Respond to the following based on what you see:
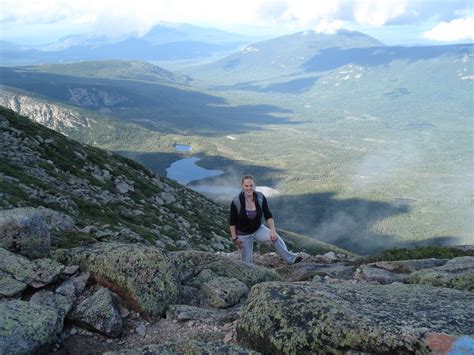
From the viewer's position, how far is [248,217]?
1625cm

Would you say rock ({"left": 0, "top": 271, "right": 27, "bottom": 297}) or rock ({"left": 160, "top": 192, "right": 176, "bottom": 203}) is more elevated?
rock ({"left": 0, "top": 271, "right": 27, "bottom": 297})

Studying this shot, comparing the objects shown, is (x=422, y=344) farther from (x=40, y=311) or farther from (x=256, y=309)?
(x=40, y=311)

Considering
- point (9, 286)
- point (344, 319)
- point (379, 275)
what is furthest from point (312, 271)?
point (9, 286)

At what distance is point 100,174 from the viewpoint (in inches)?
1762

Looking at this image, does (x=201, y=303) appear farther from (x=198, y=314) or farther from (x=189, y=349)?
(x=189, y=349)

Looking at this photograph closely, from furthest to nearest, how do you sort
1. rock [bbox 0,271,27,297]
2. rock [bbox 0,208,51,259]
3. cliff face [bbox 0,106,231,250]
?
cliff face [bbox 0,106,231,250] → rock [bbox 0,208,51,259] → rock [bbox 0,271,27,297]

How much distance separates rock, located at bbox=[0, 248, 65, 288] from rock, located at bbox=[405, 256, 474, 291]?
11.6 meters

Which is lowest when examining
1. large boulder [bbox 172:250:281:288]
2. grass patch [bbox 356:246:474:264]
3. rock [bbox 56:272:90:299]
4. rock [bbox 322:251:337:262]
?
rock [bbox 322:251:337:262]

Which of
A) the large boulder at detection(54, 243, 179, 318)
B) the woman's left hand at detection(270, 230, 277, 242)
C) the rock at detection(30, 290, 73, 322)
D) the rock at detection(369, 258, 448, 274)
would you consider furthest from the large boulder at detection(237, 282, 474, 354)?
the rock at detection(369, 258, 448, 274)

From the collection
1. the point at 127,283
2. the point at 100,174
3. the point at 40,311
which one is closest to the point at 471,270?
the point at 127,283

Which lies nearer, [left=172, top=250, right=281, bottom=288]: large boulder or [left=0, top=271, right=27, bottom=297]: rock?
[left=0, top=271, right=27, bottom=297]: rock

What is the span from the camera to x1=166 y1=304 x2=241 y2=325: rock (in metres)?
11.2

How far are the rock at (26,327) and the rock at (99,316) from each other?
2.36ft

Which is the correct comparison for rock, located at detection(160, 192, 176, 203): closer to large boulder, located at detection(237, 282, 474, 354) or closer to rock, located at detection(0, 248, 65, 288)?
rock, located at detection(0, 248, 65, 288)
